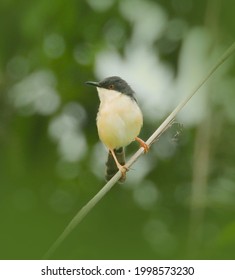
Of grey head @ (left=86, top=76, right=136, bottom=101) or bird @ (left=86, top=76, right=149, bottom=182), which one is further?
grey head @ (left=86, top=76, right=136, bottom=101)

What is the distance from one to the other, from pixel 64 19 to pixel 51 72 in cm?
28

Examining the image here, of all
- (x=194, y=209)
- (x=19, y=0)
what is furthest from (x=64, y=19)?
(x=194, y=209)

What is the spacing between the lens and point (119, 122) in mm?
2213

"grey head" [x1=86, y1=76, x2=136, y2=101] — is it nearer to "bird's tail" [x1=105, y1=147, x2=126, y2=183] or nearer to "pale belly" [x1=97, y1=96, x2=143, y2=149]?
"pale belly" [x1=97, y1=96, x2=143, y2=149]

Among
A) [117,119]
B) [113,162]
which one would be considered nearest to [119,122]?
[117,119]

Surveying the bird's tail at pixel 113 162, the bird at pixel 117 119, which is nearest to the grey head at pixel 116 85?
the bird at pixel 117 119

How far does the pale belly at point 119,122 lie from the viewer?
2182 mm

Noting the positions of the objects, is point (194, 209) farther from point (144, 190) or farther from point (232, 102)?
point (144, 190)

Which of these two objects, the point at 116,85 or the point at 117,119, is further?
the point at 116,85

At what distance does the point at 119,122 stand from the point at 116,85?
190 millimetres

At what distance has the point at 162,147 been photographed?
9.11 ft

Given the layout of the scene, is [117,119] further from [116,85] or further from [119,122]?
[116,85]

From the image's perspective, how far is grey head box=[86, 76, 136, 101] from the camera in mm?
2324

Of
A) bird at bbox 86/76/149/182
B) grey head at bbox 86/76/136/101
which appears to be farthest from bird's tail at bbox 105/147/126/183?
grey head at bbox 86/76/136/101
